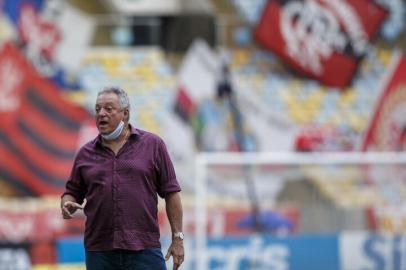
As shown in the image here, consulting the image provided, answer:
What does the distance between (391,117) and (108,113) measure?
44.1 feet

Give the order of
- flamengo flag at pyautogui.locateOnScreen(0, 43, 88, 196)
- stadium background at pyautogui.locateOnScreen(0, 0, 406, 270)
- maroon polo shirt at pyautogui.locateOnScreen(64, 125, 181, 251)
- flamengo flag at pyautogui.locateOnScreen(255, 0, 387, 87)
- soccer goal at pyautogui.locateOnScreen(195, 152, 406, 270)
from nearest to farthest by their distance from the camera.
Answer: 1. maroon polo shirt at pyautogui.locateOnScreen(64, 125, 181, 251)
2. soccer goal at pyautogui.locateOnScreen(195, 152, 406, 270)
3. flamengo flag at pyautogui.locateOnScreen(0, 43, 88, 196)
4. stadium background at pyautogui.locateOnScreen(0, 0, 406, 270)
5. flamengo flag at pyautogui.locateOnScreen(255, 0, 387, 87)

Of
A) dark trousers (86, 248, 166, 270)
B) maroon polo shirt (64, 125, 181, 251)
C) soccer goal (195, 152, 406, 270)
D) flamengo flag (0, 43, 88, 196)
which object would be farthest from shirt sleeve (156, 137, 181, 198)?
flamengo flag (0, 43, 88, 196)

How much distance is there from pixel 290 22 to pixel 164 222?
6399 mm

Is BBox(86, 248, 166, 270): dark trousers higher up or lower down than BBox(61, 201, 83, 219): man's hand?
lower down

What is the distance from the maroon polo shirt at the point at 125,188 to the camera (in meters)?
5.69

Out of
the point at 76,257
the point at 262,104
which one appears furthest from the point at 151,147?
the point at 262,104

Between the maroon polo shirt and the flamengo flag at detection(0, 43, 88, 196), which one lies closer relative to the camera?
the maroon polo shirt

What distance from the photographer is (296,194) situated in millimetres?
13531

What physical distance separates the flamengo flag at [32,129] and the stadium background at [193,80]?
0.8 inches

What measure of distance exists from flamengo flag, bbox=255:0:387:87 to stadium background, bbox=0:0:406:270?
0.02 m

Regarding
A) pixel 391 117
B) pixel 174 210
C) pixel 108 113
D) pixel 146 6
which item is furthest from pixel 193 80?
pixel 108 113

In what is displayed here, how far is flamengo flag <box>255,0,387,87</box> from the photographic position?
19.0 metres

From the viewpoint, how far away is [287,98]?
61.7 ft

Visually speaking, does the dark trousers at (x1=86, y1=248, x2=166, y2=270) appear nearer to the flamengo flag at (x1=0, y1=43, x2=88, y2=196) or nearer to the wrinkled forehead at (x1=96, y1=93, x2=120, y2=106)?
the wrinkled forehead at (x1=96, y1=93, x2=120, y2=106)
